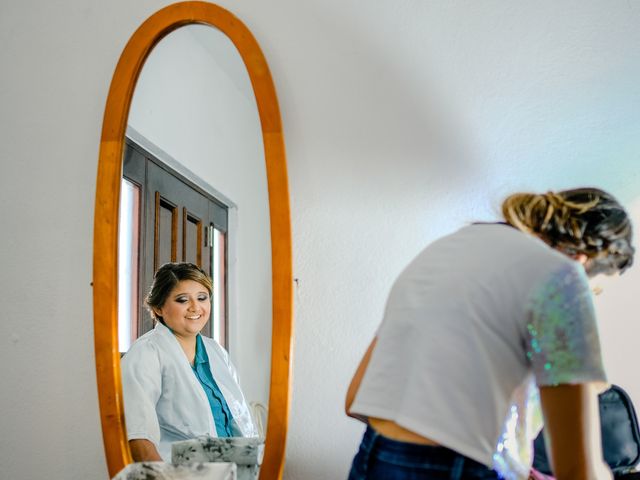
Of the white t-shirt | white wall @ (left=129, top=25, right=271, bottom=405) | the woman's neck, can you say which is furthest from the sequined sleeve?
the woman's neck

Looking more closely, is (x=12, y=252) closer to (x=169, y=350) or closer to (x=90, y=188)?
(x=90, y=188)

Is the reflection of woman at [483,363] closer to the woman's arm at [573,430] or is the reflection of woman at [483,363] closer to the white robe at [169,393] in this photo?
the woman's arm at [573,430]

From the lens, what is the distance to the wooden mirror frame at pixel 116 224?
1.61 m

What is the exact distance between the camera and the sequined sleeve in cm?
96

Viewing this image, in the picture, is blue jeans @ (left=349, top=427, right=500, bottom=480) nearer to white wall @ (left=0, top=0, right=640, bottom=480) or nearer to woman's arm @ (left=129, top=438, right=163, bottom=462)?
white wall @ (left=0, top=0, right=640, bottom=480)

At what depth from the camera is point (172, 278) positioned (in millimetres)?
1706

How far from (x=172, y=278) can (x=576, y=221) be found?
932mm

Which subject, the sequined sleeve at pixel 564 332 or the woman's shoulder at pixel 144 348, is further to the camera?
the woman's shoulder at pixel 144 348

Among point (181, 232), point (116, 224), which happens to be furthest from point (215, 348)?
point (116, 224)

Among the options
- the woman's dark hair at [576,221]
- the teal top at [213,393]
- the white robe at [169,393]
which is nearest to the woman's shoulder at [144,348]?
the white robe at [169,393]

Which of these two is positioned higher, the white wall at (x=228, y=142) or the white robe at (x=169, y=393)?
the white wall at (x=228, y=142)

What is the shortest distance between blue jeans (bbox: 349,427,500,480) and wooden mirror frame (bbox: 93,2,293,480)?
1.98 feet

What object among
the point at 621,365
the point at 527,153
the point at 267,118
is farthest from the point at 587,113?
the point at 267,118

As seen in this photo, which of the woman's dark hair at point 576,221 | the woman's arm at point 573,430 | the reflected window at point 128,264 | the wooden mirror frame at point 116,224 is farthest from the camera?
the reflected window at point 128,264
